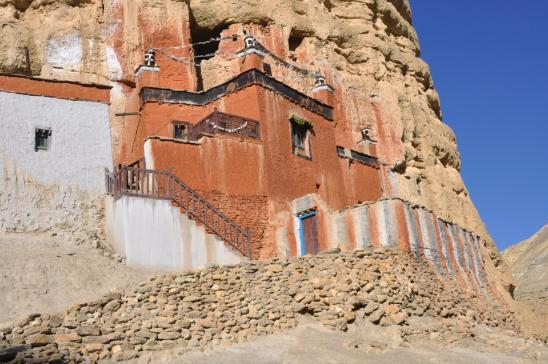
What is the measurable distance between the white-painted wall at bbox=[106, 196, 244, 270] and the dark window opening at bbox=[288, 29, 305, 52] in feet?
53.5

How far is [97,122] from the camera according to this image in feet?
65.6

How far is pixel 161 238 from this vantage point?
1688 cm

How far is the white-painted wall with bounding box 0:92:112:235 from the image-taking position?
58.8ft

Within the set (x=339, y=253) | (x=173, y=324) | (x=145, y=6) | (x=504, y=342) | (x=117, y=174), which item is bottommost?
(x=504, y=342)

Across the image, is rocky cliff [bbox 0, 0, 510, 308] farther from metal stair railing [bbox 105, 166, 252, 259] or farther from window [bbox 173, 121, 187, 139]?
metal stair railing [bbox 105, 166, 252, 259]

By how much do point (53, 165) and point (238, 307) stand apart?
7.73 m

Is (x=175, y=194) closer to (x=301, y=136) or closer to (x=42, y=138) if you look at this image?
(x=42, y=138)

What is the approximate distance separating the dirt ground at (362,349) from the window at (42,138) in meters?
8.87

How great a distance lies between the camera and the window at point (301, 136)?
75.3 ft

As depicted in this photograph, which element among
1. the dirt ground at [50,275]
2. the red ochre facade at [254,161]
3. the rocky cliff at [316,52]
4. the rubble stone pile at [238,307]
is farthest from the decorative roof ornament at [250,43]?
the dirt ground at [50,275]

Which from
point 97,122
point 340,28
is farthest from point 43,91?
point 340,28

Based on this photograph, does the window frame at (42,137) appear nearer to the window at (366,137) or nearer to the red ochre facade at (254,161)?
the red ochre facade at (254,161)

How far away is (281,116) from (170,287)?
9.86 m

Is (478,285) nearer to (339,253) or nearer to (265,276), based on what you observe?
(339,253)
